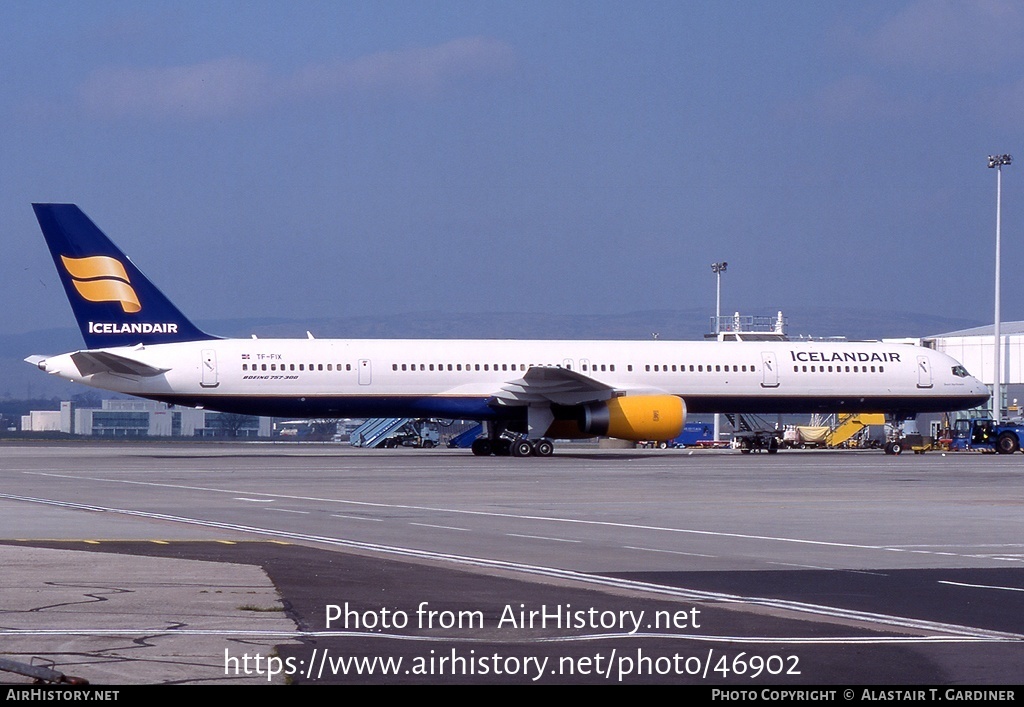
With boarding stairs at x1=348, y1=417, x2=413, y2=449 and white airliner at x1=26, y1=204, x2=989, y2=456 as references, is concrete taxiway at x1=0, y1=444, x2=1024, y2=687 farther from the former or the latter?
boarding stairs at x1=348, y1=417, x2=413, y2=449

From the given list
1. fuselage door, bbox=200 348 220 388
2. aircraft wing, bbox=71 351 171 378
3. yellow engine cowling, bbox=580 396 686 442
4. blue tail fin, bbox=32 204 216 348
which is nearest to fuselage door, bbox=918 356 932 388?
Answer: yellow engine cowling, bbox=580 396 686 442

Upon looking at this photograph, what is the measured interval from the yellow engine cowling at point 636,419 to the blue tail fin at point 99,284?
14.1 meters

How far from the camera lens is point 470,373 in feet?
145

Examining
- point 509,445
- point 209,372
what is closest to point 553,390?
point 509,445

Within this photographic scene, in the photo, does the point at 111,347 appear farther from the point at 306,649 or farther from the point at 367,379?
the point at 306,649

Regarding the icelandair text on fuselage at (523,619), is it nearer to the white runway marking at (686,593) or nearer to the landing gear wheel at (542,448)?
the white runway marking at (686,593)

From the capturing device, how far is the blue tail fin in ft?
136

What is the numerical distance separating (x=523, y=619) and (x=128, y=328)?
34.6m

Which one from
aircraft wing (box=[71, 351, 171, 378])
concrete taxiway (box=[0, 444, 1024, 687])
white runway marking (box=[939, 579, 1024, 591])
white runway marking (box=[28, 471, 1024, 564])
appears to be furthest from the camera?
aircraft wing (box=[71, 351, 171, 378])

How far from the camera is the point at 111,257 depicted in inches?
1642

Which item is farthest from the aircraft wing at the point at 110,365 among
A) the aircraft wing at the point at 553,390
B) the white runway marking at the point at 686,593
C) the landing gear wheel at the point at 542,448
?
the white runway marking at the point at 686,593

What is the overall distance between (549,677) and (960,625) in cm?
377
